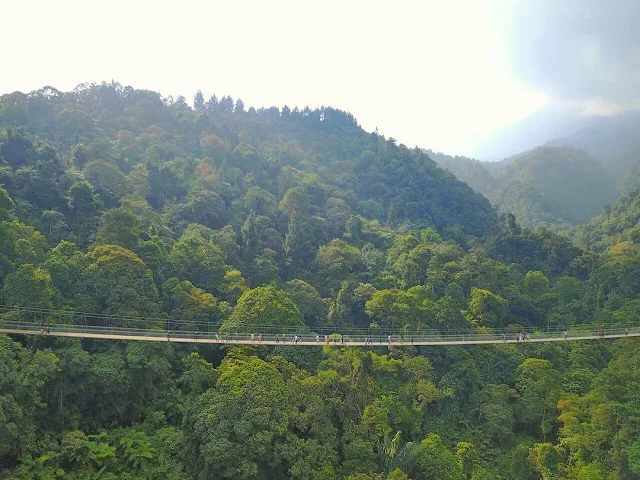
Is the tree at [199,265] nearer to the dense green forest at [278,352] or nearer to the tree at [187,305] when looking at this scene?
the dense green forest at [278,352]

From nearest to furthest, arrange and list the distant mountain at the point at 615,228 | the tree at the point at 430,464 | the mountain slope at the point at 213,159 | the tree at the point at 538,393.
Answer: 1. the tree at the point at 430,464
2. the tree at the point at 538,393
3. the mountain slope at the point at 213,159
4. the distant mountain at the point at 615,228

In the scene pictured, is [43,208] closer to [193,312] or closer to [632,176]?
[193,312]

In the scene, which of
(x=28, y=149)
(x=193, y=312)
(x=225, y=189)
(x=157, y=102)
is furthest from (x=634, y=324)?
(x=157, y=102)

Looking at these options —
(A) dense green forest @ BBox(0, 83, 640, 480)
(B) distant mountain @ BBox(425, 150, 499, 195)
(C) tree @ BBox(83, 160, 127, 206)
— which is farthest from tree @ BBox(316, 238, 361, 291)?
(B) distant mountain @ BBox(425, 150, 499, 195)

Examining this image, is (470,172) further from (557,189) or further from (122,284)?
(122,284)

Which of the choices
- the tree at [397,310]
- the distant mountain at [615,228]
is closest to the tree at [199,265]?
the tree at [397,310]

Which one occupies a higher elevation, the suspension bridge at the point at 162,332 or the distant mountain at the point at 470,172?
the distant mountain at the point at 470,172

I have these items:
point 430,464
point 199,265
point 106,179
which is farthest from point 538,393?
point 106,179

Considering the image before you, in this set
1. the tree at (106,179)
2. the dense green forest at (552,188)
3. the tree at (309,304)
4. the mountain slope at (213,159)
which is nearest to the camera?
the tree at (309,304)
